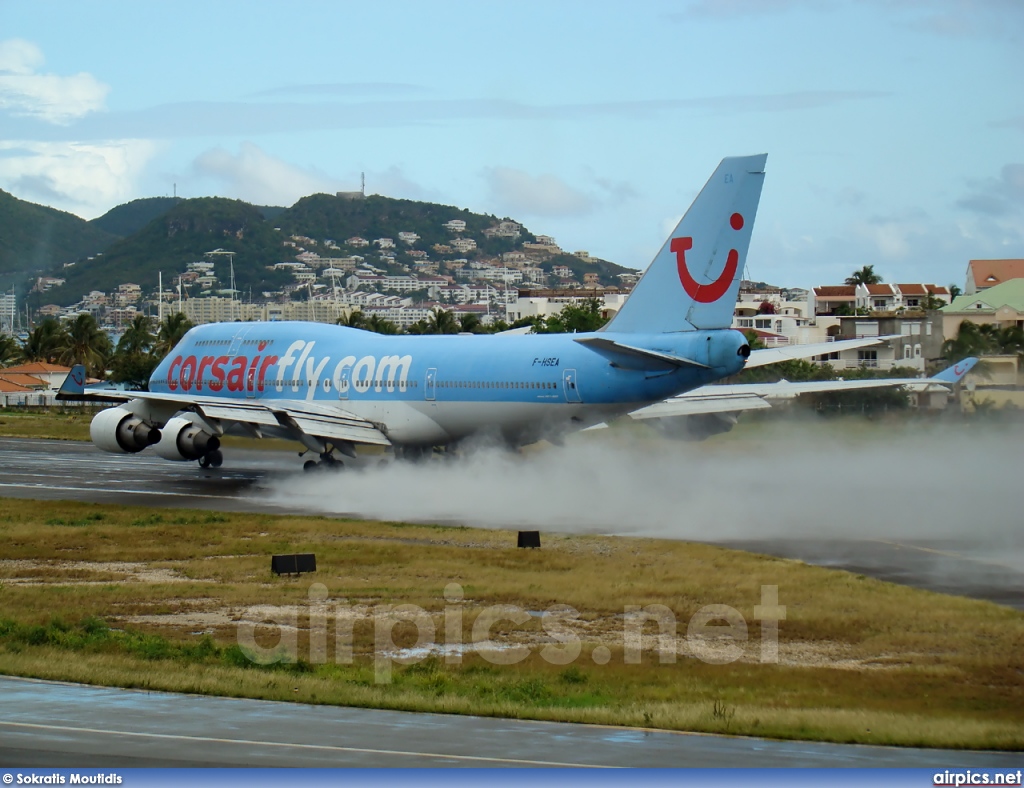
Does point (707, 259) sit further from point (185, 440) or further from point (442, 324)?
point (442, 324)

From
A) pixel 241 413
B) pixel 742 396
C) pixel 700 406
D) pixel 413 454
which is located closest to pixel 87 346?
pixel 413 454

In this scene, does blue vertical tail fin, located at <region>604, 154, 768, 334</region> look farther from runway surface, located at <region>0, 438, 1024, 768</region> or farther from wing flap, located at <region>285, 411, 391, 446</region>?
runway surface, located at <region>0, 438, 1024, 768</region>

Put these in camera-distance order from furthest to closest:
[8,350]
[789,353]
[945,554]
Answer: [8,350]
[789,353]
[945,554]

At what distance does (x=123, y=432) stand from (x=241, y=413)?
14.7ft

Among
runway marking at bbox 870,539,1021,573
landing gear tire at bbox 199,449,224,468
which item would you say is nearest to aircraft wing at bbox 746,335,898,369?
runway marking at bbox 870,539,1021,573

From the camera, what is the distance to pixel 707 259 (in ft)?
114

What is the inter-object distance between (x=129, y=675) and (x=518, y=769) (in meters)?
6.95

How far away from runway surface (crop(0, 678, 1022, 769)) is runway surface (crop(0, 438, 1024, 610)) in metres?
10.4

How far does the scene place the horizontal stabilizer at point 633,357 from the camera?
114 ft

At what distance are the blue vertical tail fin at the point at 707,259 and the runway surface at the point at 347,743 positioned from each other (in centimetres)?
2250

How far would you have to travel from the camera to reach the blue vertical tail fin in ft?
113

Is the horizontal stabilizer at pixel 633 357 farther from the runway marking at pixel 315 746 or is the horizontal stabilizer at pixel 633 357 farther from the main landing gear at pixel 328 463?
the runway marking at pixel 315 746

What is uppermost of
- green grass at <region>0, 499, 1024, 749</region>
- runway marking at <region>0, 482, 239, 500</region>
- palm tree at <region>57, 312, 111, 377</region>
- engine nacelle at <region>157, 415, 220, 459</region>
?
palm tree at <region>57, 312, 111, 377</region>

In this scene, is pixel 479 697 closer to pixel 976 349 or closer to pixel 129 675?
pixel 129 675
